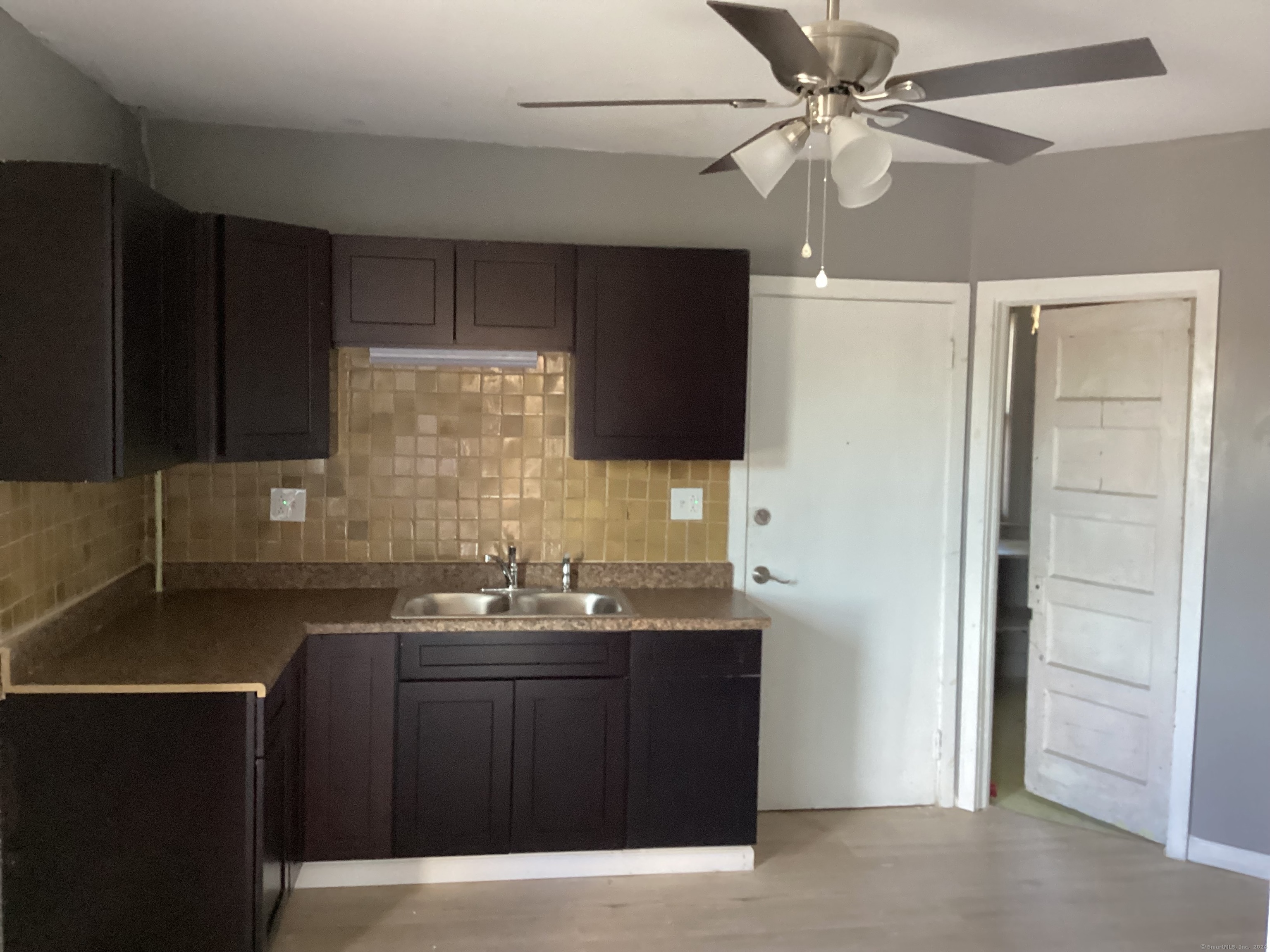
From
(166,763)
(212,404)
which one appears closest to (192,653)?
(166,763)

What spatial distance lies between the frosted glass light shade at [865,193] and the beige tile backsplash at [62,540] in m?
2.07

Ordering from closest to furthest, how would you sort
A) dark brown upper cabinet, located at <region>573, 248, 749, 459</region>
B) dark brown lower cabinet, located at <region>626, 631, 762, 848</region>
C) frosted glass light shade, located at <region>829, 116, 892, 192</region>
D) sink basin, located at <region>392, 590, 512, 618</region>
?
frosted glass light shade, located at <region>829, 116, 892, 192</region> → dark brown lower cabinet, located at <region>626, 631, 762, 848</region> → dark brown upper cabinet, located at <region>573, 248, 749, 459</region> → sink basin, located at <region>392, 590, 512, 618</region>

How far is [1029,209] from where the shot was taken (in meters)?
3.48

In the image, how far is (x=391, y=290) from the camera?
3.08 meters

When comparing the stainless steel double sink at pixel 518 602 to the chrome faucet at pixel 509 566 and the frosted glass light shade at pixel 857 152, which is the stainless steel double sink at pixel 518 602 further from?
the frosted glass light shade at pixel 857 152

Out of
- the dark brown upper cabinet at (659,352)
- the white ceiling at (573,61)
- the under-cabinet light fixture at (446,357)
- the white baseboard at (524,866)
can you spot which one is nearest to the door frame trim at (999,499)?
the white ceiling at (573,61)

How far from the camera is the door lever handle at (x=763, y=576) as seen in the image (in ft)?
11.8

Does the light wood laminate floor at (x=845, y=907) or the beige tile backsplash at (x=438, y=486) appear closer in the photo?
the light wood laminate floor at (x=845, y=907)

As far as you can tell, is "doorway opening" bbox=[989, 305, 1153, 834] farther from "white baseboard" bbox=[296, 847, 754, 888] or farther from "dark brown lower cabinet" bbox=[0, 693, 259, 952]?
"dark brown lower cabinet" bbox=[0, 693, 259, 952]

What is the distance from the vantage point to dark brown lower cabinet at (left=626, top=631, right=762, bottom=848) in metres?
3.04

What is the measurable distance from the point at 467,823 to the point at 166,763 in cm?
99

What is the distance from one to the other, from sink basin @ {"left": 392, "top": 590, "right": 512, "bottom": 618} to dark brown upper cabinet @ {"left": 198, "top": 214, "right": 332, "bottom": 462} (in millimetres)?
605

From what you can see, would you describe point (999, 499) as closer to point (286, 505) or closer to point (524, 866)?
point (524, 866)

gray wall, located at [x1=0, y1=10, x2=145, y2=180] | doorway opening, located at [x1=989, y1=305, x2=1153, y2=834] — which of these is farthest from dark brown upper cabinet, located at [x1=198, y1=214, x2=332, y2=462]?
doorway opening, located at [x1=989, y1=305, x2=1153, y2=834]
